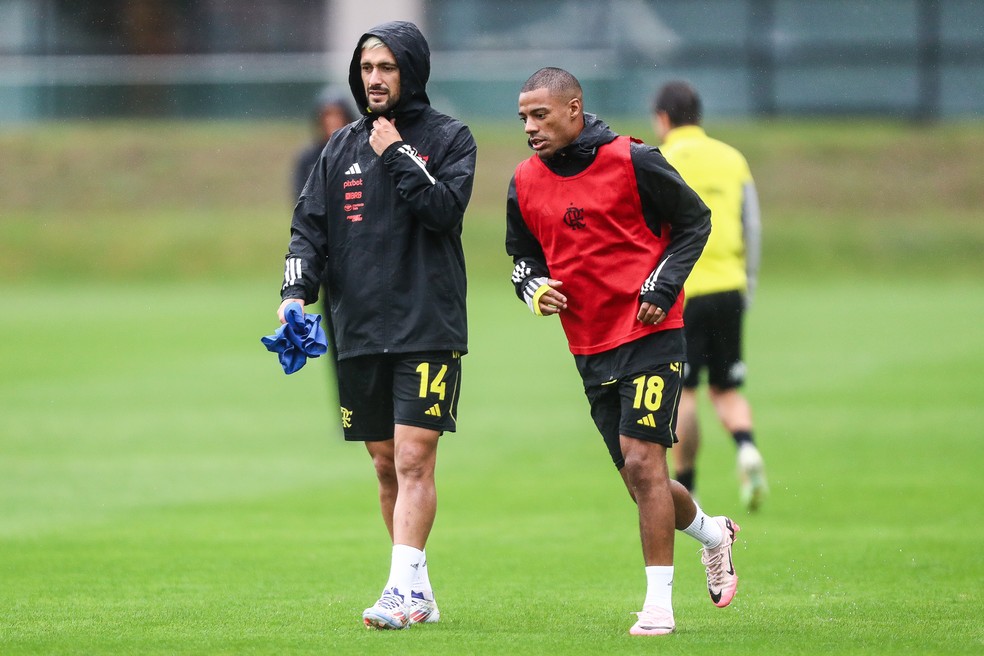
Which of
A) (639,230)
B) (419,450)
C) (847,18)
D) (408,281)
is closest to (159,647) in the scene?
(419,450)

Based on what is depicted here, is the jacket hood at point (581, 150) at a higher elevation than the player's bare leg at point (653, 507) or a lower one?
higher

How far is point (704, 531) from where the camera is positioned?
258 inches

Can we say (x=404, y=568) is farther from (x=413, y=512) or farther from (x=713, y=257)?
(x=713, y=257)

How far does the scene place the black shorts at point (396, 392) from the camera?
6359mm

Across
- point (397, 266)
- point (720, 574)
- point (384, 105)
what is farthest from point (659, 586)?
point (384, 105)

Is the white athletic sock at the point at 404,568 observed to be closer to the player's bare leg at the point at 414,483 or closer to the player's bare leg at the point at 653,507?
the player's bare leg at the point at 414,483

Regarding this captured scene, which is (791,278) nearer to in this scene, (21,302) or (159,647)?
(21,302)

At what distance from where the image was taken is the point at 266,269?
105 ft

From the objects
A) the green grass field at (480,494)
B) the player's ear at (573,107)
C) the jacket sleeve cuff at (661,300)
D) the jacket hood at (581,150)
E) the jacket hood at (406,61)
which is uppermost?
Answer: the jacket hood at (406,61)

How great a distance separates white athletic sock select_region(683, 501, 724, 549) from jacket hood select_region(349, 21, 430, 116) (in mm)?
2100

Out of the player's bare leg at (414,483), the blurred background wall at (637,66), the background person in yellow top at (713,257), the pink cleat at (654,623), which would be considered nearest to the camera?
the pink cleat at (654,623)

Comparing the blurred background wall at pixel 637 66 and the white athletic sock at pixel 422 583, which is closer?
the white athletic sock at pixel 422 583

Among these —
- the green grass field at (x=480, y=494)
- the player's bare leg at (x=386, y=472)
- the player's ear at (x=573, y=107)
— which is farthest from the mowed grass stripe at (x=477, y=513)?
the player's ear at (x=573, y=107)

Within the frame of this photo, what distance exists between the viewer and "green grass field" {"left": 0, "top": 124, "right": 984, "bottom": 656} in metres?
6.18
